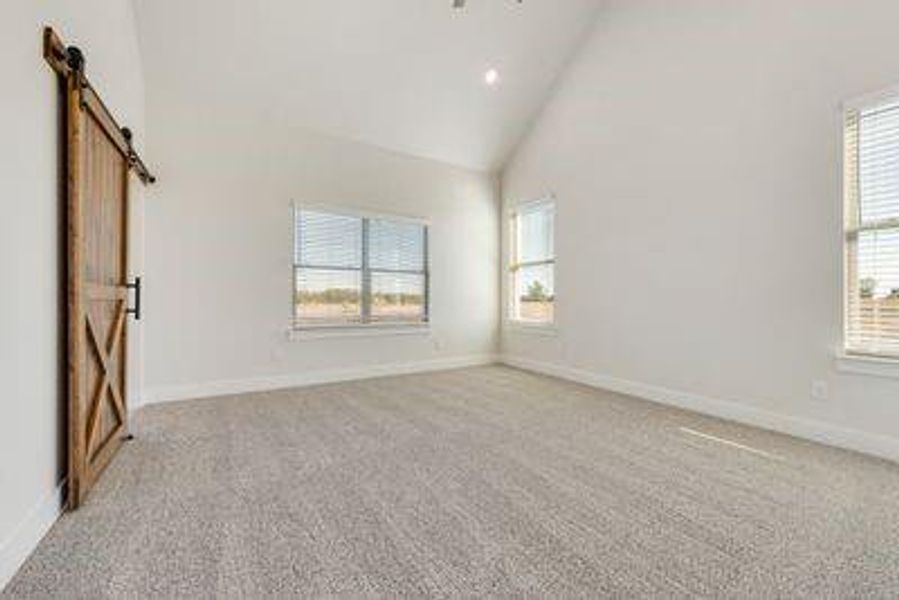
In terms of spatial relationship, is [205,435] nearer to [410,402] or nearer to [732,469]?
[410,402]

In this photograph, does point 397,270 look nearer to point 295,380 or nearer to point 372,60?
point 295,380

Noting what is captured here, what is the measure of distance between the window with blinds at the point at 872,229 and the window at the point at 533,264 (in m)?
2.93

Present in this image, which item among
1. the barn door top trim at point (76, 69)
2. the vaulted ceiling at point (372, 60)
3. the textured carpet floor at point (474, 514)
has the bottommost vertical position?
the textured carpet floor at point (474, 514)

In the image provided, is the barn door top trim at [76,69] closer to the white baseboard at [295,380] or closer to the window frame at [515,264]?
the white baseboard at [295,380]

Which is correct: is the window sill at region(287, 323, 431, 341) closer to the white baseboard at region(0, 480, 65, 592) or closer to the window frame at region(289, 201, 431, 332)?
the window frame at region(289, 201, 431, 332)

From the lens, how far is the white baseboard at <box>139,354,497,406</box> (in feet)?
13.8

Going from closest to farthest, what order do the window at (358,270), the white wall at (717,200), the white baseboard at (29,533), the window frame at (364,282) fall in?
1. the white baseboard at (29,533)
2. the white wall at (717,200)
3. the window frame at (364,282)
4. the window at (358,270)

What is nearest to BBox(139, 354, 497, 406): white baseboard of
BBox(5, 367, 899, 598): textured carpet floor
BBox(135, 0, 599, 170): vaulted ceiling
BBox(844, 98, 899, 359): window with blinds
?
BBox(5, 367, 899, 598): textured carpet floor

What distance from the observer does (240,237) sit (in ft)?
14.9

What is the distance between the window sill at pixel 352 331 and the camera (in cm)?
491

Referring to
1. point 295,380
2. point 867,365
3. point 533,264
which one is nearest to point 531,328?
point 533,264

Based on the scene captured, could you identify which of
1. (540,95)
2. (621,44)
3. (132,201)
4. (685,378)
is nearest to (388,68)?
(540,95)

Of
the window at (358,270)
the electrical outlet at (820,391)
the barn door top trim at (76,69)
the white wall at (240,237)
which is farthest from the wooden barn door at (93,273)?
the electrical outlet at (820,391)

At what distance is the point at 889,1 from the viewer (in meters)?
2.79
